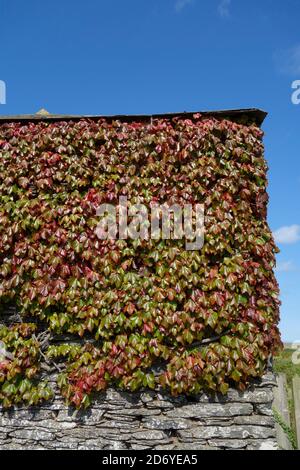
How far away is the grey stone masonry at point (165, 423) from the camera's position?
3.87 m

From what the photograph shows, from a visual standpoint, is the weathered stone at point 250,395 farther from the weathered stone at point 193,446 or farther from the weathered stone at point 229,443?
the weathered stone at point 193,446

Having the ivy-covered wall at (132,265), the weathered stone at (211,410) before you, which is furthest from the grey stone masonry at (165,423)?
the ivy-covered wall at (132,265)

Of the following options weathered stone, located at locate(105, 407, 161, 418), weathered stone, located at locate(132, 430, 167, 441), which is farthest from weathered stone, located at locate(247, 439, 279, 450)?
weathered stone, located at locate(105, 407, 161, 418)

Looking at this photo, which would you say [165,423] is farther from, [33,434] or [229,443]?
[33,434]

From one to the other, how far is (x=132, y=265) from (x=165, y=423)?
5.48 feet

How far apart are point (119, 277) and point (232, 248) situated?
4.21 feet

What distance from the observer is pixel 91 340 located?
4.09 meters

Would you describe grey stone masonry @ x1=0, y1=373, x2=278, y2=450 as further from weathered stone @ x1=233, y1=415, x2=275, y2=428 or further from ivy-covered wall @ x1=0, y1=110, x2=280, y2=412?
ivy-covered wall @ x1=0, y1=110, x2=280, y2=412

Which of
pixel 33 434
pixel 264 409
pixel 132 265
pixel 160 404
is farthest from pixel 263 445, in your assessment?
pixel 33 434

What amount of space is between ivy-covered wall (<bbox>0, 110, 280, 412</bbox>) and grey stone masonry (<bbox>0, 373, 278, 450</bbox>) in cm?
15

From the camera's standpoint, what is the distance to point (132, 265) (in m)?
4.12
